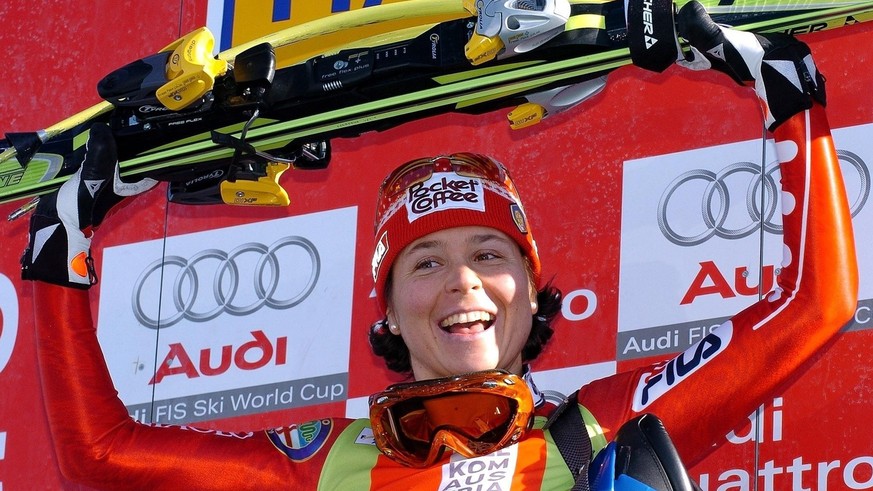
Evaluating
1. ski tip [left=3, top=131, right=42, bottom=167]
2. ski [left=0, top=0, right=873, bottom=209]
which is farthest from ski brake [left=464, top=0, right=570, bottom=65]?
ski tip [left=3, top=131, right=42, bottom=167]

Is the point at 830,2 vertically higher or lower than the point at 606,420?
higher

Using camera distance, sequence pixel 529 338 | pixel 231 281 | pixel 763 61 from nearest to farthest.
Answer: pixel 763 61 < pixel 529 338 < pixel 231 281

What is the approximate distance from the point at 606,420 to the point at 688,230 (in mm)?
557

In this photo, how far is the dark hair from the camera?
2486 mm

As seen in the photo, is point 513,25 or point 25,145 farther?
point 25,145

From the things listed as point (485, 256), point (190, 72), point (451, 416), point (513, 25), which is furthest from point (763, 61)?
point (190, 72)

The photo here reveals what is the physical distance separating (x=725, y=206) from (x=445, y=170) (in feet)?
1.64

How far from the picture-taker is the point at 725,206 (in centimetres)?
268

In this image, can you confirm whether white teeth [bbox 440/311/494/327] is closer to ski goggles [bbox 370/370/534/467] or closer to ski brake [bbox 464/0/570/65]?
ski goggles [bbox 370/370/534/467]

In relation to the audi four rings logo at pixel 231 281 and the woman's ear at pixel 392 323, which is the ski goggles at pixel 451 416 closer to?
the woman's ear at pixel 392 323

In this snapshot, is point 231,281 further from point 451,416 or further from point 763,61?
point 763,61

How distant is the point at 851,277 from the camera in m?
2.21

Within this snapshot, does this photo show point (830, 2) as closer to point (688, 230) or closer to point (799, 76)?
point (799, 76)

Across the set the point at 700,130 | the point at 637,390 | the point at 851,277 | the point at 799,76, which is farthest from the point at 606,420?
the point at 700,130
